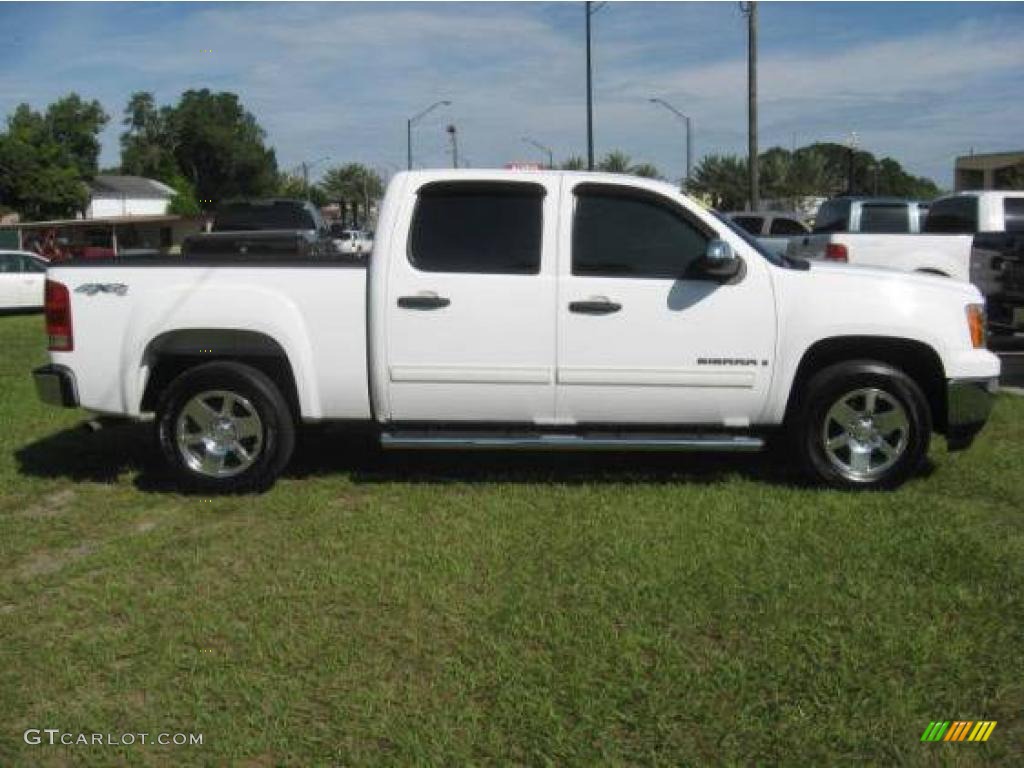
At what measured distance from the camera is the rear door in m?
5.80

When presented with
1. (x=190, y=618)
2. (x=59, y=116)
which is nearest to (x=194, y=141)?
(x=59, y=116)

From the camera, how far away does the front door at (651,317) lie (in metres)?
5.80

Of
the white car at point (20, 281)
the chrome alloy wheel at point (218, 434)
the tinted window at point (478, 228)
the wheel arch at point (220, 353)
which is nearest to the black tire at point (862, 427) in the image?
the tinted window at point (478, 228)

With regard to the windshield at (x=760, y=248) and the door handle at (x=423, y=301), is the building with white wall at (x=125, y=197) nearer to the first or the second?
the door handle at (x=423, y=301)

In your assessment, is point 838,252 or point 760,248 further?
point 838,252

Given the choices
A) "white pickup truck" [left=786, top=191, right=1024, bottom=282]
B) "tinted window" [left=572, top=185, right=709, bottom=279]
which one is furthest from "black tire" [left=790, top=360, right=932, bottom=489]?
"white pickup truck" [left=786, top=191, right=1024, bottom=282]

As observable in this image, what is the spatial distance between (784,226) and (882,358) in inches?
597

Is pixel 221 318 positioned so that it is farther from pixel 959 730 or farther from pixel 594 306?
pixel 959 730

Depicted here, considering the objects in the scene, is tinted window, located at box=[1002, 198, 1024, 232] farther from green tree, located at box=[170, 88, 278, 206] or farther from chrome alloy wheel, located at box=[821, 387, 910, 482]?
green tree, located at box=[170, 88, 278, 206]

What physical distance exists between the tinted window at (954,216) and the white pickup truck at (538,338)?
26.9 ft

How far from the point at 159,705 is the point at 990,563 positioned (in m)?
3.59

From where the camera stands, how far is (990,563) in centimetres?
474

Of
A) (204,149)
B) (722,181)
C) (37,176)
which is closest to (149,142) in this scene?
(204,149)

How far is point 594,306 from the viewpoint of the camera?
227 inches
